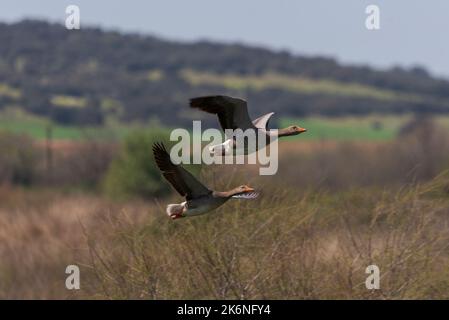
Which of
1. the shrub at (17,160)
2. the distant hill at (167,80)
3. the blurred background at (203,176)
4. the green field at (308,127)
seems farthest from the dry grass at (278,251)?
the distant hill at (167,80)

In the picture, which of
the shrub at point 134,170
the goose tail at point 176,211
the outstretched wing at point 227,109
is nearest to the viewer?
the goose tail at point 176,211

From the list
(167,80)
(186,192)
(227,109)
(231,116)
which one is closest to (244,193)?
(186,192)

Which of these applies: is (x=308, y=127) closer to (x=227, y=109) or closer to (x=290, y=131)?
(x=227, y=109)

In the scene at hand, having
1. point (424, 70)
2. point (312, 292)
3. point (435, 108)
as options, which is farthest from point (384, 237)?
point (424, 70)

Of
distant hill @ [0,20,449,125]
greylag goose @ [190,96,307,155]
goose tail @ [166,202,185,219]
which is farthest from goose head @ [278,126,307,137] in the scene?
distant hill @ [0,20,449,125]

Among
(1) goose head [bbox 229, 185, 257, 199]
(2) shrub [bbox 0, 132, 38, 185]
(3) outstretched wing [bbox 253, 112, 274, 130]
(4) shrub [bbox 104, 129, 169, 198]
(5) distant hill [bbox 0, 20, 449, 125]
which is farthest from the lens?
(5) distant hill [bbox 0, 20, 449, 125]

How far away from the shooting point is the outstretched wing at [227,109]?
1472cm

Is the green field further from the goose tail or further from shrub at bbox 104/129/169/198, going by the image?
the goose tail

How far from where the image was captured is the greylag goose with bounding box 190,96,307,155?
1445 cm

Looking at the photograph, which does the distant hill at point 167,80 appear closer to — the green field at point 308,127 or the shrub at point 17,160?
the green field at point 308,127

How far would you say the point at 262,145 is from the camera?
14211 mm

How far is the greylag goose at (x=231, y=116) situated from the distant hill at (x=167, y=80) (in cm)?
6046

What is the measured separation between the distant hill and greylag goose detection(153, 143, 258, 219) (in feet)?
201

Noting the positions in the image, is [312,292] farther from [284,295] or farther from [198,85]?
[198,85]
